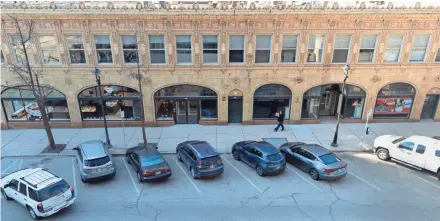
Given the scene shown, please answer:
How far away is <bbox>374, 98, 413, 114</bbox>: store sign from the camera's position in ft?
65.9

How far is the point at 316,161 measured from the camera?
42.6 ft

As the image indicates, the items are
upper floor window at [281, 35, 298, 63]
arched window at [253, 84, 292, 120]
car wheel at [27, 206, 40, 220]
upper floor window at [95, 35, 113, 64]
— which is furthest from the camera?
arched window at [253, 84, 292, 120]

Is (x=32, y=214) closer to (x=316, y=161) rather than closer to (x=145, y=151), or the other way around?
(x=145, y=151)

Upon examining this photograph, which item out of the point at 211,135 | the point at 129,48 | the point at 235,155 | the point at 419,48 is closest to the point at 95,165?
the point at 235,155

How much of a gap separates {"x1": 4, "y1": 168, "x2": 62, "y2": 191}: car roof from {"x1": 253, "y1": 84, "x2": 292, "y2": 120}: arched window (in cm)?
1348

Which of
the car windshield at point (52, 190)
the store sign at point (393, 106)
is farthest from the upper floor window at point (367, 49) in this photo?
the car windshield at point (52, 190)

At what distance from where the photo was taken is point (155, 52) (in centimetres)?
1844

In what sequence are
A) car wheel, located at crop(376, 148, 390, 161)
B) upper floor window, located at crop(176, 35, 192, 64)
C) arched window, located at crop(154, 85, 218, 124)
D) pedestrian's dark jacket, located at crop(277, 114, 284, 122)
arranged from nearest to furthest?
car wheel, located at crop(376, 148, 390, 161), upper floor window, located at crop(176, 35, 192, 64), pedestrian's dark jacket, located at crop(277, 114, 284, 122), arched window, located at crop(154, 85, 218, 124)

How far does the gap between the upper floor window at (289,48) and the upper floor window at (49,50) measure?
50.3 feet

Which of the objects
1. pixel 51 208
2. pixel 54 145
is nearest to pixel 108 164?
pixel 51 208

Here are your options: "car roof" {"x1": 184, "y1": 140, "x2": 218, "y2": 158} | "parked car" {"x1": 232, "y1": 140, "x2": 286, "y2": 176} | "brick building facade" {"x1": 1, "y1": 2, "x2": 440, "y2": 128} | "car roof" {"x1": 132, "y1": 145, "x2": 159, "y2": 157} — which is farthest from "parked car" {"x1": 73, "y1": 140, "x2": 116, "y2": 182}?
"brick building facade" {"x1": 1, "y1": 2, "x2": 440, "y2": 128}

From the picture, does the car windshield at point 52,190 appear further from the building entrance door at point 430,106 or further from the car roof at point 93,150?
the building entrance door at point 430,106

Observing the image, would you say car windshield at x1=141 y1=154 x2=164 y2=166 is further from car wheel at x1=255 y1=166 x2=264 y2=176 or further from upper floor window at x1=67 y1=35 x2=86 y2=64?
upper floor window at x1=67 y1=35 x2=86 y2=64

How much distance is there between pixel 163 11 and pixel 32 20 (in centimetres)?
827
